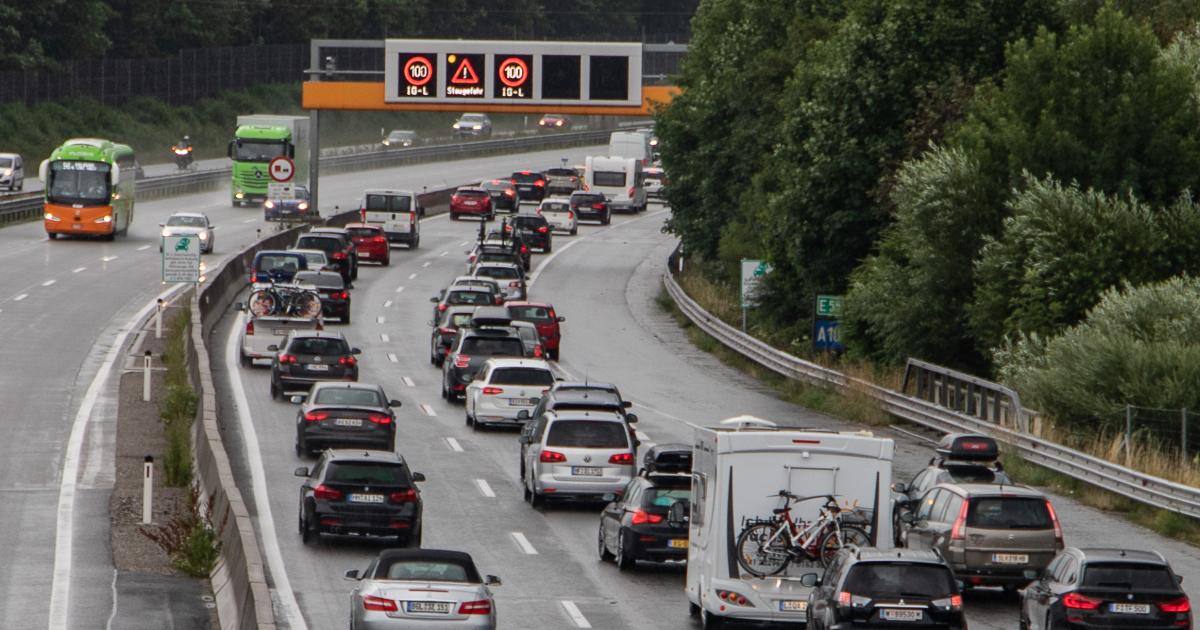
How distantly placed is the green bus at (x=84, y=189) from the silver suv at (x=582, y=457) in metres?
43.4

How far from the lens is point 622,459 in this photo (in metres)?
31.1

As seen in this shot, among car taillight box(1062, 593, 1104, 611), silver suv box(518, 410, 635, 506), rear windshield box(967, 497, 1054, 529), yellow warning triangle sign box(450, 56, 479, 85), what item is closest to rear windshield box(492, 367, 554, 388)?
silver suv box(518, 410, 635, 506)

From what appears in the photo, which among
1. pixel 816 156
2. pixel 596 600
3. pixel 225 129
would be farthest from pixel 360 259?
pixel 225 129

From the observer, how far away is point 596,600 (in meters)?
24.2

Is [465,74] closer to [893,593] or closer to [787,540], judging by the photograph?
[787,540]

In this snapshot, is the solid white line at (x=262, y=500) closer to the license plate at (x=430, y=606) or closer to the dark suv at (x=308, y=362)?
the dark suv at (x=308, y=362)

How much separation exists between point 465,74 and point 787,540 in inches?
2213

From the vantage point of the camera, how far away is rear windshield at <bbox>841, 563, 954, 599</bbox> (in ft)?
62.4

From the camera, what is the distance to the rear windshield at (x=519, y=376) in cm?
3981

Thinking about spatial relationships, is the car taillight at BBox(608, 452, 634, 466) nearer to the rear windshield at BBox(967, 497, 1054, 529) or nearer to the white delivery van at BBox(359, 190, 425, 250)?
the rear windshield at BBox(967, 497, 1054, 529)

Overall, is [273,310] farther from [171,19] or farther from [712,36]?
[171,19]

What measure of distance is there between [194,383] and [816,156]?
18928 mm

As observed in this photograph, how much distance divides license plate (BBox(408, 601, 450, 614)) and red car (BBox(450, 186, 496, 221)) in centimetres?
7349

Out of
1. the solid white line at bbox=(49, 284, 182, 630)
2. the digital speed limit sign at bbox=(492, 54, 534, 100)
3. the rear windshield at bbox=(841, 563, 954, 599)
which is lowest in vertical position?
the solid white line at bbox=(49, 284, 182, 630)
